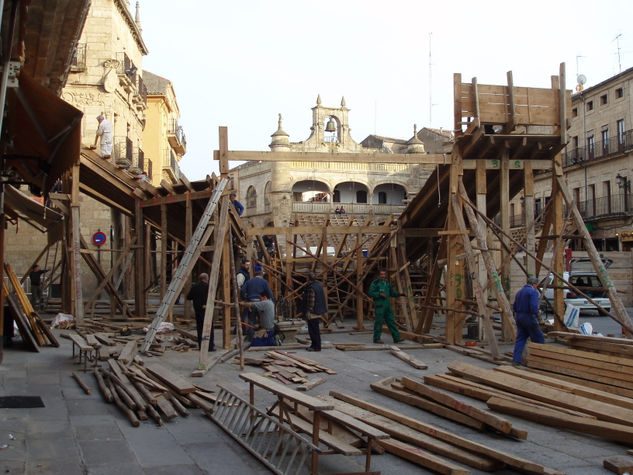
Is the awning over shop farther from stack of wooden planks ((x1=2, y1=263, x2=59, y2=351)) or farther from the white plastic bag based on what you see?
the white plastic bag

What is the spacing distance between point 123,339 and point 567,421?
8.90 m

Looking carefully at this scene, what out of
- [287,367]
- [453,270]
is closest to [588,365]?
[287,367]

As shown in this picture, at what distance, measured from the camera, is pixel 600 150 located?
144 ft

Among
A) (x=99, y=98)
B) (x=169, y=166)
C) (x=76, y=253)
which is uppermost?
(x=99, y=98)

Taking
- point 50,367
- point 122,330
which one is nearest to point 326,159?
point 122,330

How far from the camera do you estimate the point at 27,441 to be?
6.47 metres

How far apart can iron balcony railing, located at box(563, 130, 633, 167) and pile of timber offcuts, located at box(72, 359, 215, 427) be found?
38553mm

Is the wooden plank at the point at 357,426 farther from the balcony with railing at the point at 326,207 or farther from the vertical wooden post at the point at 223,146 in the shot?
the balcony with railing at the point at 326,207

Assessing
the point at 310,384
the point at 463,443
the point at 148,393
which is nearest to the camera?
the point at 463,443

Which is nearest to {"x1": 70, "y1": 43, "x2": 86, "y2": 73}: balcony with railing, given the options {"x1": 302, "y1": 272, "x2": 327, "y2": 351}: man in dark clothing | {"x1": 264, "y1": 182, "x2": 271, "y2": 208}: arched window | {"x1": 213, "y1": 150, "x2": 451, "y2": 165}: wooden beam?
{"x1": 213, "y1": 150, "x2": 451, "y2": 165}: wooden beam

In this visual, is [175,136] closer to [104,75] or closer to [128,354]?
[104,75]

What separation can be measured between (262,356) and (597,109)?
39546mm

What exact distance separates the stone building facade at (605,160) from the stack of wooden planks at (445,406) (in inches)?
1363

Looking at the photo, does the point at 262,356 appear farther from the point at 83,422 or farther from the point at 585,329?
the point at 585,329
